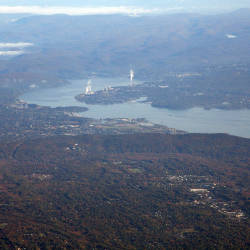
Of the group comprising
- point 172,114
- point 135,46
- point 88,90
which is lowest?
point 135,46

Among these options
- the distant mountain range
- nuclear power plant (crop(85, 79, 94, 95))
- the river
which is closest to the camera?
the river

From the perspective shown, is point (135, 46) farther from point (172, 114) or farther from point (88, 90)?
point (172, 114)

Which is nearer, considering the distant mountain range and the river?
the river

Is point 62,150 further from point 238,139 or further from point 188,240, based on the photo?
point 188,240

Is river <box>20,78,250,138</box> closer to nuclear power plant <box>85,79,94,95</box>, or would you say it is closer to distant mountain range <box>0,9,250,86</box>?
nuclear power plant <box>85,79,94,95</box>

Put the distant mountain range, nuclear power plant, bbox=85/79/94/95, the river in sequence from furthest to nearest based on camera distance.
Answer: the distant mountain range → nuclear power plant, bbox=85/79/94/95 → the river

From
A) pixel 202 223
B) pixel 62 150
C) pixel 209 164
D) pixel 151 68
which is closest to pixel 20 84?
pixel 151 68

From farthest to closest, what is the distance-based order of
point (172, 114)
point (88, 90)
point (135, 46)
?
point (135, 46) < point (88, 90) < point (172, 114)

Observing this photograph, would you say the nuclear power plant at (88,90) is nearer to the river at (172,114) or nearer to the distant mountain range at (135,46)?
the river at (172,114)

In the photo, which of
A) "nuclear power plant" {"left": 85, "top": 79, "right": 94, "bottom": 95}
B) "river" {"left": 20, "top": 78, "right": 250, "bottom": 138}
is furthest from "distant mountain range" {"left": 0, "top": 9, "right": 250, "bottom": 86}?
"river" {"left": 20, "top": 78, "right": 250, "bottom": 138}

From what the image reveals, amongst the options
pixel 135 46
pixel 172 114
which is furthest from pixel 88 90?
pixel 135 46

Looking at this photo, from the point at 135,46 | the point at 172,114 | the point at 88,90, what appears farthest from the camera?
the point at 135,46
